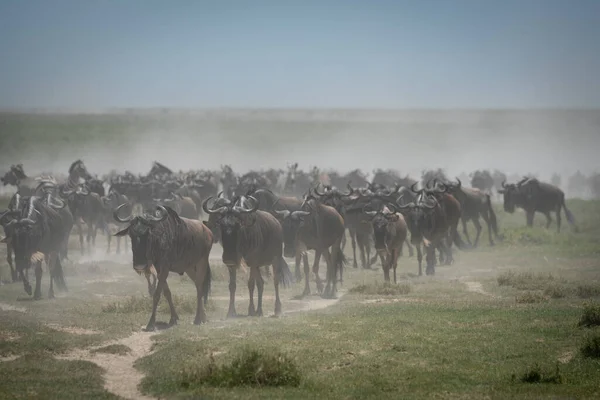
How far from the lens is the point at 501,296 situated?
20.1 metres

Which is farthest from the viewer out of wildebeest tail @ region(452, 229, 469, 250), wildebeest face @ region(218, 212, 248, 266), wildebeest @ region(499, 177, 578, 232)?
wildebeest @ region(499, 177, 578, 232)

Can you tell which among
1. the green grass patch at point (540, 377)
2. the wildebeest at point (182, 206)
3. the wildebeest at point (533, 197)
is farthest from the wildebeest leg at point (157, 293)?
the wildebeest at point (533, 197)

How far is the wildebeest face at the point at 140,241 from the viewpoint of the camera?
51.4ft

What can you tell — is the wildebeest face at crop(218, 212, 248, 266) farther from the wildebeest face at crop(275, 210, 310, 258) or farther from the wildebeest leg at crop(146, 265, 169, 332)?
the wildebeest face at crop(275, 210, 310, 258)

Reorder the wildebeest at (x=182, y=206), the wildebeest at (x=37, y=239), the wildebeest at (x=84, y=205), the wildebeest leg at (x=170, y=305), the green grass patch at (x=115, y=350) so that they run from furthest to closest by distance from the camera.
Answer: the wildebeest at (x=182, y=206), the wildebeest at (x=84, y=205), the wildebeest at (x=37, y=239), the wildebeest leg at (x=170, y=305), the green grass patch at (x=115, y=350)

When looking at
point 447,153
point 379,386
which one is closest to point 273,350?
point 379,386

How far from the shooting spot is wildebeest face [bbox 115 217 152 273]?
1568 centimetres

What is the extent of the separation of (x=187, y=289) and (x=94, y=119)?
14266 centimetres

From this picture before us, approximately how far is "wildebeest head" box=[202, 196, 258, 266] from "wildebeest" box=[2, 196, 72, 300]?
18.9 ft

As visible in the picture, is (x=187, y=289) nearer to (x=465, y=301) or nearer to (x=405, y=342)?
(x=465, y=301)

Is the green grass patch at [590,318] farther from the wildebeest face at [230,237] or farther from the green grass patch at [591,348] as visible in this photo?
the wildebeest face at [230,237]

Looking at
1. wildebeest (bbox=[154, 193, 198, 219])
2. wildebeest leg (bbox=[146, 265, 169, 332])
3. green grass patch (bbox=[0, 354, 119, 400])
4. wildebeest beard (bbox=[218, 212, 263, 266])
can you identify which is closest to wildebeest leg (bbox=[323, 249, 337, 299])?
wildebeest beard (bbox=[218, 212, 263, 266])

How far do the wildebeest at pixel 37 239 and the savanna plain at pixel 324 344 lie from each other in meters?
0.73

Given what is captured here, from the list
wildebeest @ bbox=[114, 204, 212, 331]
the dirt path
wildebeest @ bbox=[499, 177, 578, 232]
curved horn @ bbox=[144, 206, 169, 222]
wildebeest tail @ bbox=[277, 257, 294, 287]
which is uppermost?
wildebeest @ bbox=[499, 177, 578, 232]
